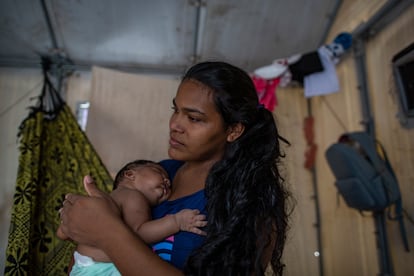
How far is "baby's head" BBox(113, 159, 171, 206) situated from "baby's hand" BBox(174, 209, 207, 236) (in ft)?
0.64

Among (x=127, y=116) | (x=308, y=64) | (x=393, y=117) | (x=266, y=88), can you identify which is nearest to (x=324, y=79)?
(x=308, y=64)

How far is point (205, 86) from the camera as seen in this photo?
861 millimetres

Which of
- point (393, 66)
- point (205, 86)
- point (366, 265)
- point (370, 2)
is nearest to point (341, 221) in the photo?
point (366, 265)

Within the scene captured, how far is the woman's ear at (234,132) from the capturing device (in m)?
0.89

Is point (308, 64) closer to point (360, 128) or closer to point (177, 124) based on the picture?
point (360, 128)

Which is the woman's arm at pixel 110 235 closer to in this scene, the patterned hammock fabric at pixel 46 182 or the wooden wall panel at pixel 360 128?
the patterned hammock fabric at pixel 46 182

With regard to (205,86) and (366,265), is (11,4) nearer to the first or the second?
(205,86)

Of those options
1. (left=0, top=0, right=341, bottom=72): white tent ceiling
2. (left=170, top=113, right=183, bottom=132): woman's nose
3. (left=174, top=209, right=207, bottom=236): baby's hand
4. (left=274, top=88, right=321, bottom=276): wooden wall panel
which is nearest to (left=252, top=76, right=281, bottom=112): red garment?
(left=274, top=88, right=321, bottom=276): wooden wall panel

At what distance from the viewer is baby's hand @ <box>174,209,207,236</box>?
73 cm

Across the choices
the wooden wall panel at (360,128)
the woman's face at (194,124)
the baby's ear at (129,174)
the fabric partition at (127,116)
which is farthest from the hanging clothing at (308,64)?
the baby's ear at (129,174)

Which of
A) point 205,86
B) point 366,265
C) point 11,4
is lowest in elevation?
point 366,265

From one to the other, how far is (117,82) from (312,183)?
Result: 1.47 metres

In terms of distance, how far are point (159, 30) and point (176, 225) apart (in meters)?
1.67

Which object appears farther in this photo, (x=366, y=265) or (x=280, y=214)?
(x=366, y=265)
